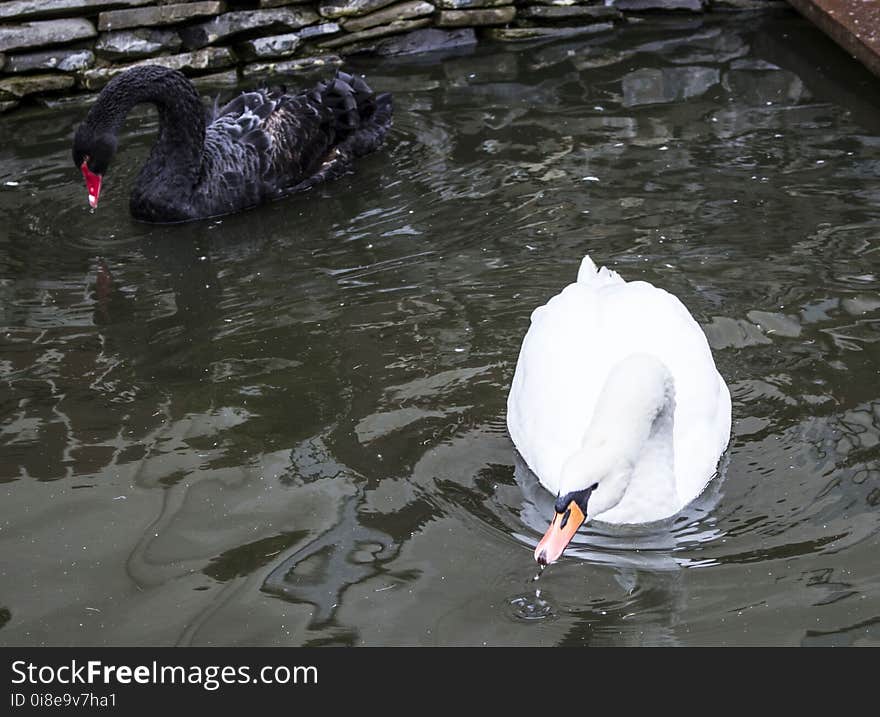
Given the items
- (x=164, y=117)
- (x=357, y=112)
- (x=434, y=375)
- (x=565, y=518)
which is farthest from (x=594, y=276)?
(x=164, y=117)

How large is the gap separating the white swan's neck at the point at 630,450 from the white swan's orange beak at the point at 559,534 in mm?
59

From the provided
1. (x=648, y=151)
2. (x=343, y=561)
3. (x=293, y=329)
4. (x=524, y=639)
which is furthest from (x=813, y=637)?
(x=648, y=151)

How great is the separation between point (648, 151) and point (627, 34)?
7.63ft

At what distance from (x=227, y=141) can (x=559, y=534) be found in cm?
432

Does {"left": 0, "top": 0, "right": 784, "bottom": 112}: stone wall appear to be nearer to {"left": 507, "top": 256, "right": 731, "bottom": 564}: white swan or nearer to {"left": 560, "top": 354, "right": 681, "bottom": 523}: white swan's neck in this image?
{"left": 507, "top": 256, "right": 731, "bottom": 564}: white swan

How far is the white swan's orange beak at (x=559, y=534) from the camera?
3.42 metres

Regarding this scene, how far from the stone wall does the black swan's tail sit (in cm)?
141

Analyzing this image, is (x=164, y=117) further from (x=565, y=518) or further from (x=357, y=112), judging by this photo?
(x=565, y=518)

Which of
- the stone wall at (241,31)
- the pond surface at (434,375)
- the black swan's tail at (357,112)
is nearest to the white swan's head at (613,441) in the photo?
the pond surface at (434,375)

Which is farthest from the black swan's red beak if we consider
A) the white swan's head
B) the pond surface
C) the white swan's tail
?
the white swan's head

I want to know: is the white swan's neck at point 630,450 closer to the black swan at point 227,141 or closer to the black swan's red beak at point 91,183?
the black swan at point 227,141

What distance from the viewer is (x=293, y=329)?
536 centimetres

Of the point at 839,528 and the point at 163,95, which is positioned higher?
the point at 163,95

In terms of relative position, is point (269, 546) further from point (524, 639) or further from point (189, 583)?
point (524, 639)
